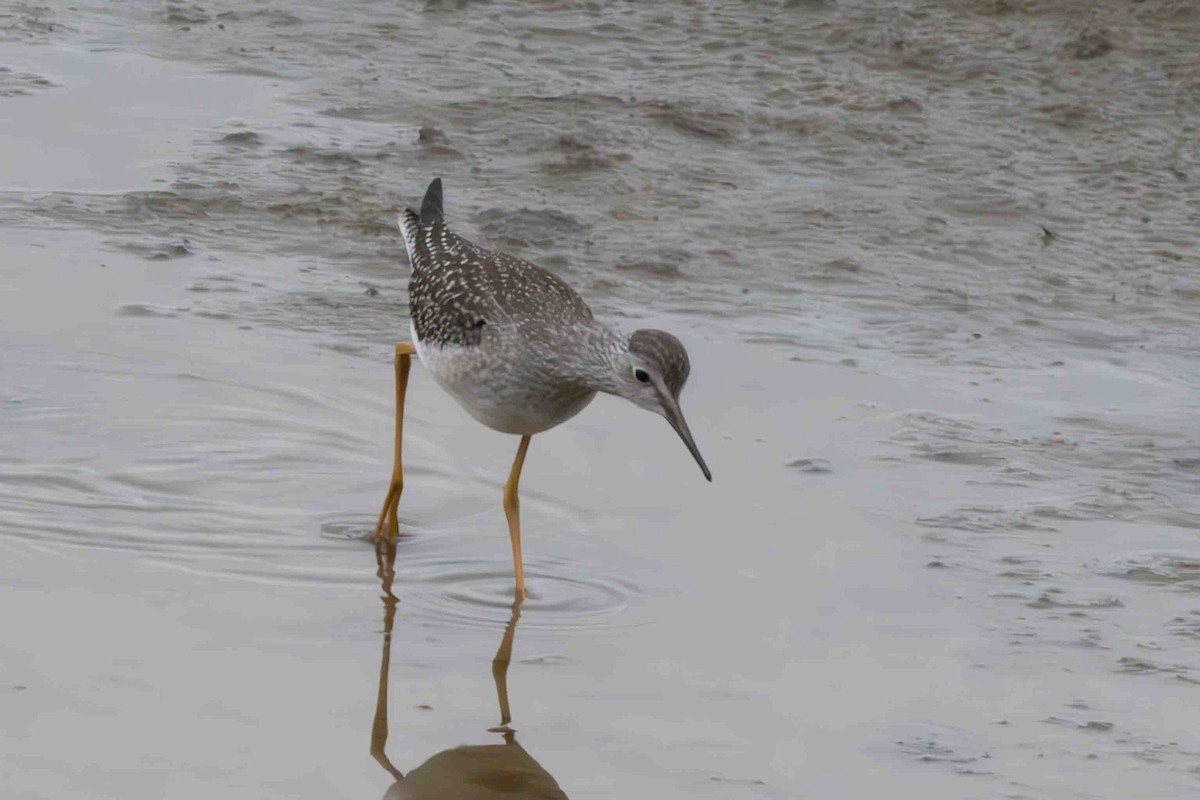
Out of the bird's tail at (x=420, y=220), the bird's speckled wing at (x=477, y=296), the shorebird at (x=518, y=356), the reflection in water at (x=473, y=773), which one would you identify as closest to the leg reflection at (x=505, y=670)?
the reflection in water at (x=473, y=773)

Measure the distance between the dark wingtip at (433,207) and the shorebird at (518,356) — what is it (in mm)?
534

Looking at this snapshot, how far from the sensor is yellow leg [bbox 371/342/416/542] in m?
5.80

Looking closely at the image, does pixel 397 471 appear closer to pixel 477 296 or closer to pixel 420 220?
pixel 477 296

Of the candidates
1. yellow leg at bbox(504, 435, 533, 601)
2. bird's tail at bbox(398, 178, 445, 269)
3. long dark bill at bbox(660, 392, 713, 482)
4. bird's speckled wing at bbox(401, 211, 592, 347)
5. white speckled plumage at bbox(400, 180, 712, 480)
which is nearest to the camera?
long dark bill at bbox(660, 392, 713, 482)

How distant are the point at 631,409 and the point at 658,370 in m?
1.65

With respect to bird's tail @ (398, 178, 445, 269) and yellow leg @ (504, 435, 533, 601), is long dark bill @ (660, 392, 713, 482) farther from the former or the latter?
bird's tail @ (398, 178, 445, 269)

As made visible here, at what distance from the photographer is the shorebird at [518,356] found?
525 centimetres

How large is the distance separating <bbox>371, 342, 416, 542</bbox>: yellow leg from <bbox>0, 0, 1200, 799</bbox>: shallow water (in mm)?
75

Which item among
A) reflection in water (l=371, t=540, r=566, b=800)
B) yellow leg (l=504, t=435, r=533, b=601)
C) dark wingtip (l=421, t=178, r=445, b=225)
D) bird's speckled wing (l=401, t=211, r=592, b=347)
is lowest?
reflection in water (l=371, t=540, r=566, b=800)

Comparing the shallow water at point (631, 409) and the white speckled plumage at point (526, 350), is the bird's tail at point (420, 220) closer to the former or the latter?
A: the white speckled plumage at point (526, 350)

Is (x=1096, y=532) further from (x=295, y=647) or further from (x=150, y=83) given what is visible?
(x=150, y=83)

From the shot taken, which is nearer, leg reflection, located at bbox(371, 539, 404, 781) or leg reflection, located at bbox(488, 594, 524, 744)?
leg reflection, located at bbox(371, 539, 404, 781)

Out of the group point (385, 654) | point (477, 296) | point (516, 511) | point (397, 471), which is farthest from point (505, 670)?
point (477, 296)

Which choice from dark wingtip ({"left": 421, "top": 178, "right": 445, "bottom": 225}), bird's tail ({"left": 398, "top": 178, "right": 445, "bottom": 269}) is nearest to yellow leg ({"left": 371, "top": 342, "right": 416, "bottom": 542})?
bird's tail ({"left": 398, "top": 178, "right": 445, "bottom": 269})
